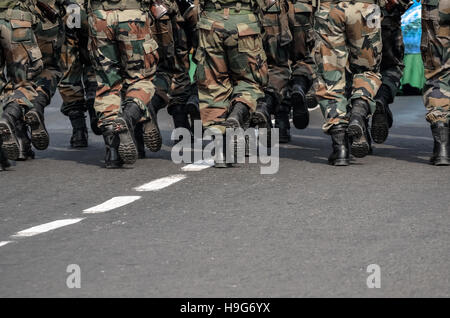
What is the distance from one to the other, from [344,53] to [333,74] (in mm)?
188

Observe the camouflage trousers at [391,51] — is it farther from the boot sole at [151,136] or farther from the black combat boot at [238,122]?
the boot sole at [151,136]

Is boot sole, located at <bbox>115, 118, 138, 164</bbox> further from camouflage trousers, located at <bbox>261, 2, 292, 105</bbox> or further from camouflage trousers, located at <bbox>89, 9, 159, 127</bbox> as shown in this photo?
camouflage trousers, located at <bbox>261, 2, 292, 105</bbox>

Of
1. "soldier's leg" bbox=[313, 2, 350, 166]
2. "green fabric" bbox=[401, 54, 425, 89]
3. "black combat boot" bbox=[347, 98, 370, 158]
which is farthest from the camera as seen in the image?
"green fabric" bbox=[401, 54, 425, 89]

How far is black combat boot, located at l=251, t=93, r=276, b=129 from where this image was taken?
358 inches

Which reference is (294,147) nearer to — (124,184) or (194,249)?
(124,184)

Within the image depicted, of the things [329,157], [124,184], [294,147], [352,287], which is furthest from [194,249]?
[294,147]

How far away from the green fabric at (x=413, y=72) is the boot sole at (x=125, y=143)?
9.24 metres

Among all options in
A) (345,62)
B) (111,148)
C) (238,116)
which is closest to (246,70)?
(238,116)

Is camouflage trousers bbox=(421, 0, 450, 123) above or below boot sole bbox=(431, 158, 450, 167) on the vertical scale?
above

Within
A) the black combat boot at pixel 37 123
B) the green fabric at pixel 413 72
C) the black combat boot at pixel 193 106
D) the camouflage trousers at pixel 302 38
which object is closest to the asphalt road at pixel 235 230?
the black combat boot at pixel 37 123

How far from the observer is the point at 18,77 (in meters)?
9.11

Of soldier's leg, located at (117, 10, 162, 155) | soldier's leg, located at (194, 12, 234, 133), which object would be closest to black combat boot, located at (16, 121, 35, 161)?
soldier's leg, located at (117, 10, 162, 155)

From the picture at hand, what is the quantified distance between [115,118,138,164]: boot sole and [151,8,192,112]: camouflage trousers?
4.43 feet

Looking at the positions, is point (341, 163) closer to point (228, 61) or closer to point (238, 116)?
point (238, 116)
